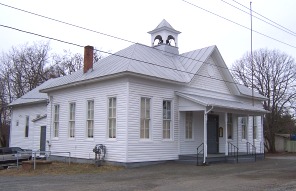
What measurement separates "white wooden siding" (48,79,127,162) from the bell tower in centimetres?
666

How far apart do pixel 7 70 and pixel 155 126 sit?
34.6m

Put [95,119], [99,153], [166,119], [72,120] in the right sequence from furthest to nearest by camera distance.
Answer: [72,120], [166,119], [95,119], [99,153]

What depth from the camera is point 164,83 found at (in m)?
20.9

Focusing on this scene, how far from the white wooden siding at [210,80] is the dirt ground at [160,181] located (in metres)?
6.93

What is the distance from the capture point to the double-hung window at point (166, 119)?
21.0 meters

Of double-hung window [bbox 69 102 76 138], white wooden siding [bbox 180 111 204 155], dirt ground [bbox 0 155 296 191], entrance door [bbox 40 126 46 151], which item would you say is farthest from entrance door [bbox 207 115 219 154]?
entrance door [bbox 40 126 46 151]

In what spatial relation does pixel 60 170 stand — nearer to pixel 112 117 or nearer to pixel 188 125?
pixel 112 117

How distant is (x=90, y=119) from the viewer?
21.3 m

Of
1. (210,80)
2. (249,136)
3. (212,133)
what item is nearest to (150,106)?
(210,80)

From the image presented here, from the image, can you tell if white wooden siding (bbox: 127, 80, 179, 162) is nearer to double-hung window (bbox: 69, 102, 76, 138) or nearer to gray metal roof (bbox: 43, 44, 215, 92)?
gray metal roof (bbox: 43, 44, 215, 92)

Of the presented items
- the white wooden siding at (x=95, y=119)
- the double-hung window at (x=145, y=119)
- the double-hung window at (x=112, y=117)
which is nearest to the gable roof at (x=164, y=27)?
the white wooden siding at (x=95, y=119)

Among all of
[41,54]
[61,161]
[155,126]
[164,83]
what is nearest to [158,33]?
[164,83]

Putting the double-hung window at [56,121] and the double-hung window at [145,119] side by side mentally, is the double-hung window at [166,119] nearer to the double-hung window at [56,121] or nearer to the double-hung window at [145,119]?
the double-hung window at [145,119]

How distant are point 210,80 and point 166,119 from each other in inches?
199
